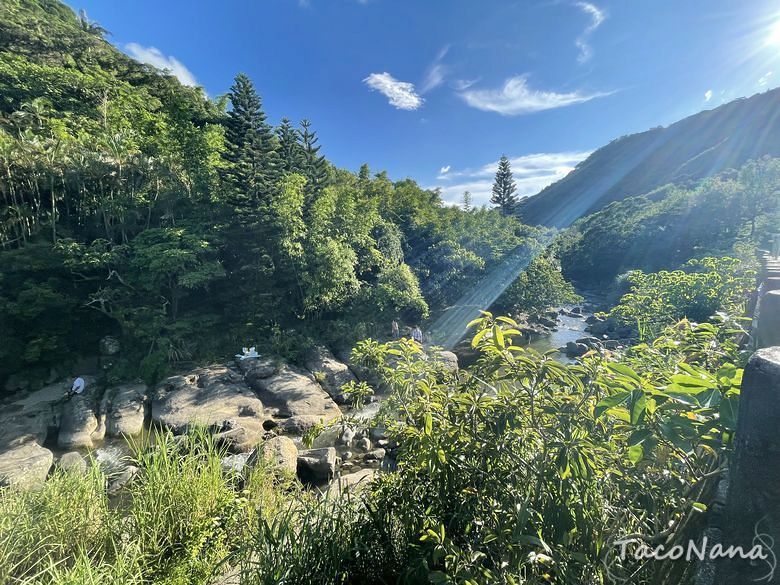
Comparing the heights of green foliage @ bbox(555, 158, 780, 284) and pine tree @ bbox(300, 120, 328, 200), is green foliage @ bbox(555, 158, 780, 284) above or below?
below

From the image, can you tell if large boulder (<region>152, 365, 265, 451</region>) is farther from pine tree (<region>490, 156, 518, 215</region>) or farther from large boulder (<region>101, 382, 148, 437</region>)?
pine tree (<region>490, 156, 518, 215</region>)

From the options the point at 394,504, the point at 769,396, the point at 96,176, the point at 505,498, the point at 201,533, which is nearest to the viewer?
the point at 769,396

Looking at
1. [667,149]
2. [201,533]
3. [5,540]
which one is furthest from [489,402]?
[667,149]

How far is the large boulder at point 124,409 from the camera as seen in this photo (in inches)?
302

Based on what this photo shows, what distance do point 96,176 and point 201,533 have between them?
14383 mm

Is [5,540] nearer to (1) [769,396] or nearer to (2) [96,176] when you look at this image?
(1) [769,396]

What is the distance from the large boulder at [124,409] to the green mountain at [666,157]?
196 ft

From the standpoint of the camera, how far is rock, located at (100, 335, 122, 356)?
10266 millimetres

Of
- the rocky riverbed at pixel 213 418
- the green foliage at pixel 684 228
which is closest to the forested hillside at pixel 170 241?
the rocky riverbed at pixel 213 418

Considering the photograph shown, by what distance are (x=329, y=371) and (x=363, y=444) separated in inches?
162

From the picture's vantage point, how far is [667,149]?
6066 centimetres

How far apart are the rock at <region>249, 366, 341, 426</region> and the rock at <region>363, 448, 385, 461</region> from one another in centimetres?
202

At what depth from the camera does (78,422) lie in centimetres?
750

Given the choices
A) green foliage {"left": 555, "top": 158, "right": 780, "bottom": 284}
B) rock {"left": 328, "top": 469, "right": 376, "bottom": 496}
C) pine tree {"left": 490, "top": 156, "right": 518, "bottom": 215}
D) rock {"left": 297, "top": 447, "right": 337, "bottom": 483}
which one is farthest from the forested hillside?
pine tree {"left": 490, "top": 156, "right": 518, "bottom": 215}
